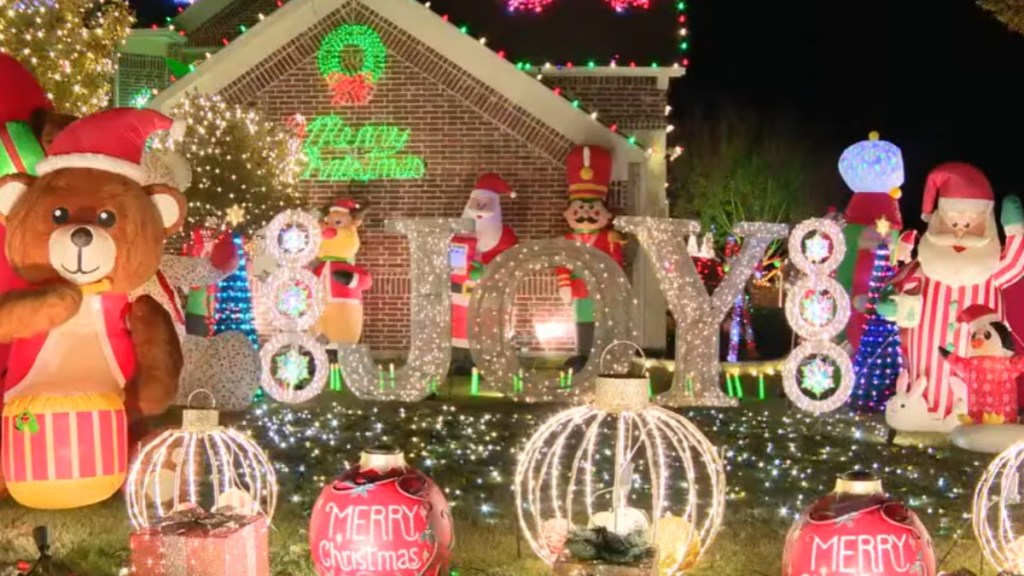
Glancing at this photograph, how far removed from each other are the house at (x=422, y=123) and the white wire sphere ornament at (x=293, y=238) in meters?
4.66

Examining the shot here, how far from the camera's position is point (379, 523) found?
532 centimetres

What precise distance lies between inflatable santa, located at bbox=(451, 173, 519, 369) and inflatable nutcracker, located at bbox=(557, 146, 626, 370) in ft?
2.55

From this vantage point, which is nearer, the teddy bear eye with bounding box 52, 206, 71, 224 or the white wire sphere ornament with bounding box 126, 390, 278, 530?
the white wire sphere ornament with bounding box 126, 390, 278, 530

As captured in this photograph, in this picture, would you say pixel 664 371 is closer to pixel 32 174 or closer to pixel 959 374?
pixel 959 374

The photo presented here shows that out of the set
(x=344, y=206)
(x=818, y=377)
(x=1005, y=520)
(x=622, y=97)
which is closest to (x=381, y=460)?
(x=1005, y=520)

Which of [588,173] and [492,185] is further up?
[588,173]

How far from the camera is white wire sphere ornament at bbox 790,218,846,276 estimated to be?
11.3 m

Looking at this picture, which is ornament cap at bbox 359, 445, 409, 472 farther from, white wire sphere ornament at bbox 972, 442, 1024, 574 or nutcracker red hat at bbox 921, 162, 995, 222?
nutcracker red hat at bbox 921, 162, 995, 222

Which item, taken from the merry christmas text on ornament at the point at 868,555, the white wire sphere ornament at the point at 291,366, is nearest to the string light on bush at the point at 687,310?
the white wire sphere ornament at the point at 291,366

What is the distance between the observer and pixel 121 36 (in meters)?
21.8

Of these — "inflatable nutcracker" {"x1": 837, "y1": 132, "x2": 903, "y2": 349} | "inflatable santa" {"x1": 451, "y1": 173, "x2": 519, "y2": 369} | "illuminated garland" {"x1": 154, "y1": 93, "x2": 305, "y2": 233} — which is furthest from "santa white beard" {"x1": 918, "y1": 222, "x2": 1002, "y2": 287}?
"illuminated garland" {"x1": 154, "y1": 93, "x2": 305, "y2": 233}

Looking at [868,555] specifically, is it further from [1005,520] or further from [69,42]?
[69,42]

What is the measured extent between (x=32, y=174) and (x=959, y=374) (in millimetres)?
6983

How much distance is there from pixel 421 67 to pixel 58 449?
33.2ft
